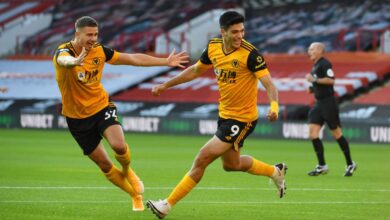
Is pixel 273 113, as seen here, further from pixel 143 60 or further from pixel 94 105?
pixel 94 105

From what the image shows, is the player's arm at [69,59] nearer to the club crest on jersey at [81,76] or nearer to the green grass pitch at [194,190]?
the club crest on jersey at [81,76]

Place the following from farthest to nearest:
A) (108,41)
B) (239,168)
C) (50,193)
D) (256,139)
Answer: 1. (108,41)
2. (256,139)
3. (50,193)
4. (239,168)

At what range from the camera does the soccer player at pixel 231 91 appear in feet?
37.6

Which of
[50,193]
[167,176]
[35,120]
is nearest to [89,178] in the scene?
[167,176]

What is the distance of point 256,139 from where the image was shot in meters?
32.2

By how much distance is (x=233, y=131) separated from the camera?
1164 centimetres

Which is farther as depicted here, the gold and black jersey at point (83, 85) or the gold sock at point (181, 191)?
the gold and black jersey at point (83, 85)

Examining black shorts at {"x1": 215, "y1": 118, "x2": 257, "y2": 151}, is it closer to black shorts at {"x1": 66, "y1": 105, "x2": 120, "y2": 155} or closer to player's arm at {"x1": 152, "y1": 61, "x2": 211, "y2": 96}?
player's arm at {"x1": 152, "y1": 61, "x2": 211, "y2": 96}

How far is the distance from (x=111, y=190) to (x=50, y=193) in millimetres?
1090

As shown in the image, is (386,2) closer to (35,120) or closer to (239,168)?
(35,120)

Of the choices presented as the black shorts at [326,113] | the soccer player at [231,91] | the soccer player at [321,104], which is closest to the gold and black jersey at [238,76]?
the soccer player at [231,91]

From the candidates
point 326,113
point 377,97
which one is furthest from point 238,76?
point 377,97

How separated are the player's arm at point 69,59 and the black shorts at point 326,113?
816 centimetres

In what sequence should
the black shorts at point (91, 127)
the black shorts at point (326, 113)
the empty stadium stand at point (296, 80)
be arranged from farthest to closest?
the empty stadium stand at point (296, 80) < the black shorts at point (326, 113) < the black shorts at point (91, 127)
